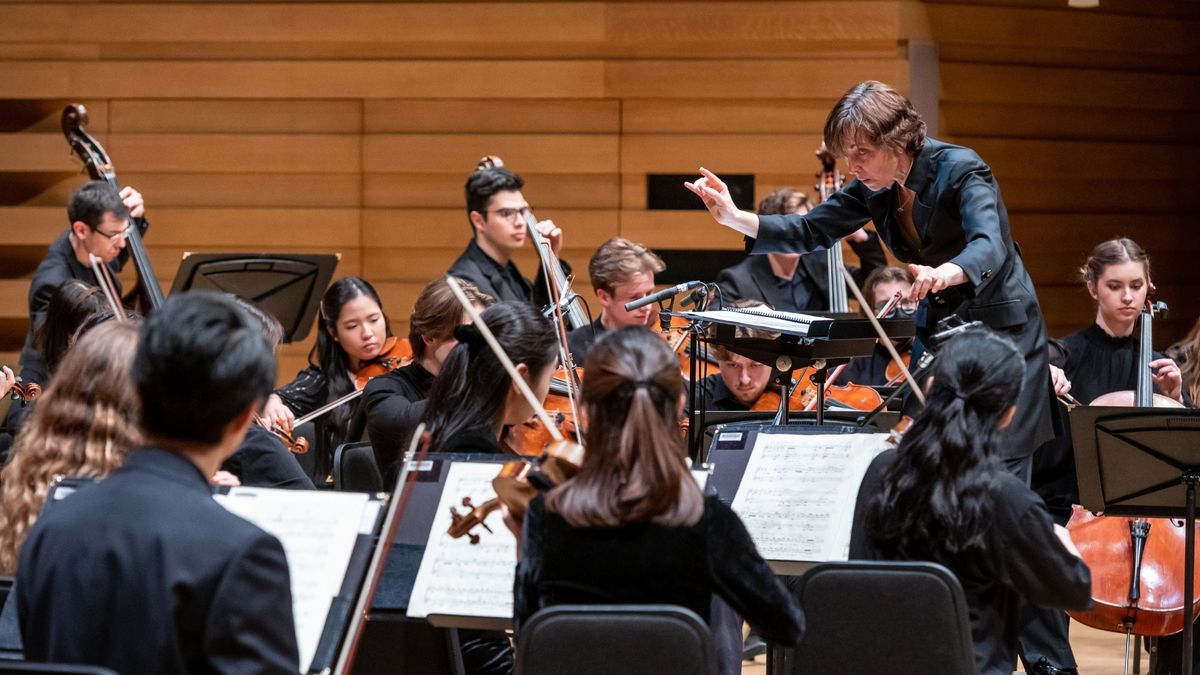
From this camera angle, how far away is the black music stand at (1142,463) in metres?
2.84

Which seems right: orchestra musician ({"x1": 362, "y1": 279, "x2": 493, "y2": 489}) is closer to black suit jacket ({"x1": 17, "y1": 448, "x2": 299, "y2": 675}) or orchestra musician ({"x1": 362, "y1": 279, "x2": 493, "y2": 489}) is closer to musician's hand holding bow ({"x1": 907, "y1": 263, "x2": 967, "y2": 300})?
musician's hand holding bow ({"x1": 907, "y1": 263, "x2": 967, "y2": 300})

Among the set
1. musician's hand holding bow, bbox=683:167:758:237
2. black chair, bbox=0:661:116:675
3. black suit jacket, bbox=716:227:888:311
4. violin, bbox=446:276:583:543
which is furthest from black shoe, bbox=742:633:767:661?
black chair, bbox=0:661:116:675

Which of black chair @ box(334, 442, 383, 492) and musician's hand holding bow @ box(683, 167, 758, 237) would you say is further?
black chair @ box(334, 442, 383, 492)

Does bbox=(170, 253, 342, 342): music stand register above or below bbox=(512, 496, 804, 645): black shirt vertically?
above

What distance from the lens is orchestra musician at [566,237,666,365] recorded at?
417cm

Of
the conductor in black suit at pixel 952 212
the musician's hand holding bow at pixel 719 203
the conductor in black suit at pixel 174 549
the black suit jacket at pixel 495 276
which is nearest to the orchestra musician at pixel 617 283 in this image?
the black suit jacket at pixel 495 276

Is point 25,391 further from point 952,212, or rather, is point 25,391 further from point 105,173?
point 952,212

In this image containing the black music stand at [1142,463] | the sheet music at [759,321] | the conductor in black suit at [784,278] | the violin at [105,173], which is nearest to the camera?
the sheet music at [759,321]

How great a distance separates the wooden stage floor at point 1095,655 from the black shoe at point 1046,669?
1.17ft

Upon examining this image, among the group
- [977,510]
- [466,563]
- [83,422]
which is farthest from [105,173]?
[977,510]

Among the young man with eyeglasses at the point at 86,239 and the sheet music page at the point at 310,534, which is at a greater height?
the young man with eyeglasses at the point at 86,239

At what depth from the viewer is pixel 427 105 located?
5.79 meters

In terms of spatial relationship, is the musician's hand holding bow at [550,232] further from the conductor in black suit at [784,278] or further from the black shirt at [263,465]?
the black shirt at [263,465]

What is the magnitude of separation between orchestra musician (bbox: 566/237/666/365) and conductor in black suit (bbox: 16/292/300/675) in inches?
105
